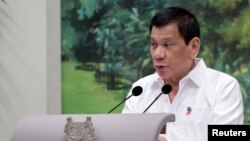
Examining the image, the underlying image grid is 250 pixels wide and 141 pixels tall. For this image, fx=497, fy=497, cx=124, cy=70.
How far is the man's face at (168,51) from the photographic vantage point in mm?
2748

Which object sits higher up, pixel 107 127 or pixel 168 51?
pixel 168 51

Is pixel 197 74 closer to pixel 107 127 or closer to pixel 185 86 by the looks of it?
pixel 185 86

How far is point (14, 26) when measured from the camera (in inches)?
151

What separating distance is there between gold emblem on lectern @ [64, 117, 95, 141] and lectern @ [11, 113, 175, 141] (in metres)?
0.02

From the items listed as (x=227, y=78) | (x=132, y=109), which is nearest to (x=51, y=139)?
(x=132, y=109)

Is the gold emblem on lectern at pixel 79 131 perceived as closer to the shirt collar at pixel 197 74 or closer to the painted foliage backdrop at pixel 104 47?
the shirt collar at pixel 197 74

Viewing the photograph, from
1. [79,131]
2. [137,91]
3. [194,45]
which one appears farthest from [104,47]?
[79,131]

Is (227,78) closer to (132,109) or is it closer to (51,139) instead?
(132,109)

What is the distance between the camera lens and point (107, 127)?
1880mm

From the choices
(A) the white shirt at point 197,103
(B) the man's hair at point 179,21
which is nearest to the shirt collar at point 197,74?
(A) the white shirt at point 197,103

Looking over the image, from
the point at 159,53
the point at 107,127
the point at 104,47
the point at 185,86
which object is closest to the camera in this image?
the point at 107,127

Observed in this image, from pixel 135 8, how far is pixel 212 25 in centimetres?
62

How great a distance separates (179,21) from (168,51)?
19cm

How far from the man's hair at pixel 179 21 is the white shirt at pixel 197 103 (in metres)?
0.18
